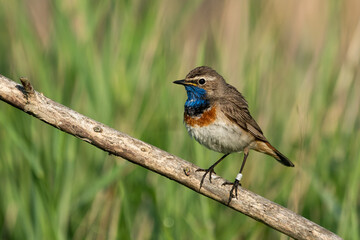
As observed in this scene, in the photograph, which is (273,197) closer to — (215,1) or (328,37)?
(328,37)

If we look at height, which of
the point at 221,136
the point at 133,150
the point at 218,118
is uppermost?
the point at 218,118

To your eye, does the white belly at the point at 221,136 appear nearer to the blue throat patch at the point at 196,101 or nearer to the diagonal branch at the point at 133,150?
the blue throat patch at the point at 196,101

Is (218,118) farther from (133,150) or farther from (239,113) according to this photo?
(133,150)

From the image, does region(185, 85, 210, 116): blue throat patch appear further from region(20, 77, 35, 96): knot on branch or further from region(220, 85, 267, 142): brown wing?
region(20, 77, 35, 96): knot on branch

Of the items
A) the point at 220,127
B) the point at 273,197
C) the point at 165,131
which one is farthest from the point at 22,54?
the point at 273,197

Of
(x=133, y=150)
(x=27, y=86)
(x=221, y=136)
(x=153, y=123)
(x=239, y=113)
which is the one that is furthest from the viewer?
(x=153, y=123)

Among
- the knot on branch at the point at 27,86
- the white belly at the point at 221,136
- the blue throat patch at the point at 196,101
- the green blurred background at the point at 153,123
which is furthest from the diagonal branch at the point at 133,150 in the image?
the blue throat patch at the point at 196,101

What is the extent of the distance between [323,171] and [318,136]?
0.37 m

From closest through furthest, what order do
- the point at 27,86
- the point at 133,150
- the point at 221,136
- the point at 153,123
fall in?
1. the point at 27,86
2. the point at 133,150
3. the point at 221,136
4. the point at 153,123

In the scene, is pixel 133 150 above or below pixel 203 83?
below

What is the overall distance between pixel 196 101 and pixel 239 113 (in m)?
0.31

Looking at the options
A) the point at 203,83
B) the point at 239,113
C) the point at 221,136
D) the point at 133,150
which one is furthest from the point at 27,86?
the point at 239,113

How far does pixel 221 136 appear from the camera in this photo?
12.3 feet

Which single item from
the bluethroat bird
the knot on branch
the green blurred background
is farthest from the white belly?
the knot on branch
